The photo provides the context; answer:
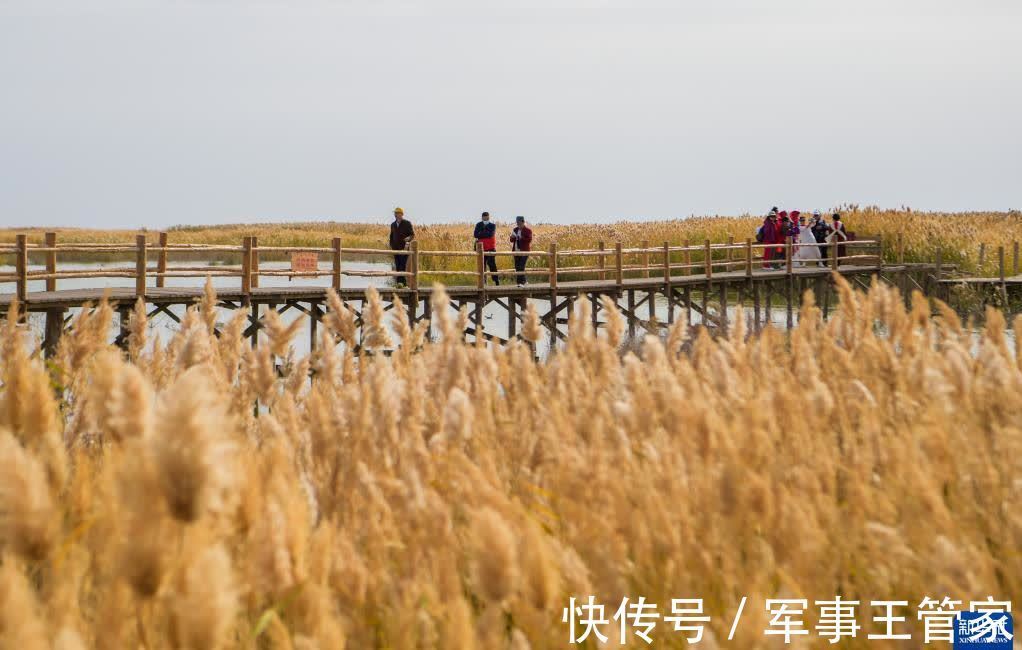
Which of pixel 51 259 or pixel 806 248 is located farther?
pixel 806 248

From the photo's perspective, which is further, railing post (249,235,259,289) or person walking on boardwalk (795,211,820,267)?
person walking on boardwalk (795,211,820,267)

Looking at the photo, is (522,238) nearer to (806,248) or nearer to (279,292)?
(279,292)

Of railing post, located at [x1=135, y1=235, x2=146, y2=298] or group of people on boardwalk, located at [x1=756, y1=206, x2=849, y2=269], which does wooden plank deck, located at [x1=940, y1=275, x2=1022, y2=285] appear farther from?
railing post, located at [x1=135, y1=235, x2=146, y2=298]

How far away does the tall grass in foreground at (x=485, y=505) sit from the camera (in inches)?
66.7

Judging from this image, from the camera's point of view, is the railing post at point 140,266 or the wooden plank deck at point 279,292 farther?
the railing post at point 140,266

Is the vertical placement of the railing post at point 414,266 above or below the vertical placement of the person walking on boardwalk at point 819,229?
below

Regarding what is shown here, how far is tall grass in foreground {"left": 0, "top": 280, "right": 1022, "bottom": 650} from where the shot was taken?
5.56 ft

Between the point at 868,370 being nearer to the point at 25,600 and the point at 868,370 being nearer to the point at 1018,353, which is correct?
the point at 1018,353

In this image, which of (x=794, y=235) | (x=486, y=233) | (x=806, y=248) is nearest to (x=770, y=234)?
(x=794, y=235)

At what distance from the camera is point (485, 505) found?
91.0 inches

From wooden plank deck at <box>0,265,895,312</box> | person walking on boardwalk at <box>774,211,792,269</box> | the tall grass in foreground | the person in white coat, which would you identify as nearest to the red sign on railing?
wooden plank deck at <box>0,265,895,312</box>

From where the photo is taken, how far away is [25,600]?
1.62 meters

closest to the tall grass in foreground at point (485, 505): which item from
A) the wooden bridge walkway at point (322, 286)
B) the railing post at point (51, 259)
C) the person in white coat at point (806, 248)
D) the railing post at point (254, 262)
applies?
the wooden bridge walkway at point (322, 286)

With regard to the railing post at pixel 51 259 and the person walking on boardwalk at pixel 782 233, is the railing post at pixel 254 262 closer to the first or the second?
the railing post at pixel 51 259
